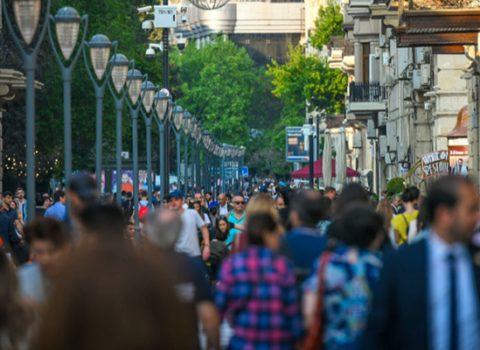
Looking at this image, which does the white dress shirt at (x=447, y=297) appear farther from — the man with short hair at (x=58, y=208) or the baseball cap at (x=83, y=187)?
the man with short hair at (x=58, y=208)

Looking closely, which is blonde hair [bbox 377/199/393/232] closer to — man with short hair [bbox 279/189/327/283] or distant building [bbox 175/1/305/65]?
man with short hair [bbox 279/189/327/283]

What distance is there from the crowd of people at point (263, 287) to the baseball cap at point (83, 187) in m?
0.01

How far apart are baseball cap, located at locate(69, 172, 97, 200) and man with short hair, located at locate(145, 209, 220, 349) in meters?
0.57

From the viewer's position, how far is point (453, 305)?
539cm

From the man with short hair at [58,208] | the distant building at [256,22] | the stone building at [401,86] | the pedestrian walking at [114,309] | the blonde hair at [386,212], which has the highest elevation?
the distant building at [256,22]

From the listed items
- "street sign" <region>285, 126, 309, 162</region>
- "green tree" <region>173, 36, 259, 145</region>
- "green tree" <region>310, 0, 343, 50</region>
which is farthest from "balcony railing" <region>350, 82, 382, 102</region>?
"green tree" <region>173, 36, 259, 145</region>

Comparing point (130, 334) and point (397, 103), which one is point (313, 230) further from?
point (397, 103)

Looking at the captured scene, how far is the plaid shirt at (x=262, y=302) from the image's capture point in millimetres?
6367

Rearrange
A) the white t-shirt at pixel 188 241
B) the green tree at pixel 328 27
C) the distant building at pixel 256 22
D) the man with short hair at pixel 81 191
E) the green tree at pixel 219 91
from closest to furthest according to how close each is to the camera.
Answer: the man with short hair at pixel 81 191 < the white t-shirt at pixel 188 241 < the green tree at pixel 328 27 < the green tree at pixel 219 91 < the distant building at pixel 256 22

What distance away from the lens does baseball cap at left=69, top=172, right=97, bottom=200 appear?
749 cm

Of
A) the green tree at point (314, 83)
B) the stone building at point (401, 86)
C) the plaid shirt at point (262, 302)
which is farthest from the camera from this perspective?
the green tree at point (314, 83)

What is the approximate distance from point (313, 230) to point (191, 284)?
1004 millimetres

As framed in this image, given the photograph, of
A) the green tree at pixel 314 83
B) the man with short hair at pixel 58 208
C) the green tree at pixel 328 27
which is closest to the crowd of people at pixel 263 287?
the man with short hair at pixel 58 208

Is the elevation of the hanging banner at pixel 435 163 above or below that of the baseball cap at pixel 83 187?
below
